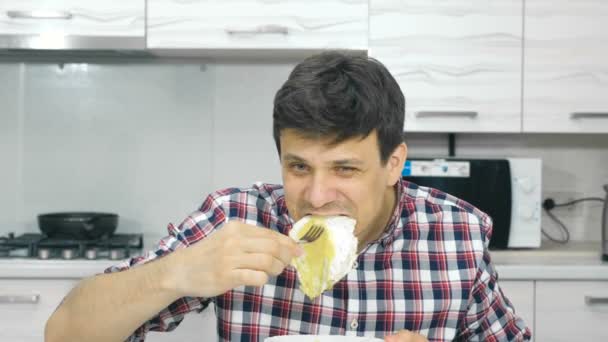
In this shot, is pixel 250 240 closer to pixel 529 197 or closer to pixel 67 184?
A: pixel 529 197

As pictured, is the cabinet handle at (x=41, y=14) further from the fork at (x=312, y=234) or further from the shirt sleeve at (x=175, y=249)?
the fork at (x=312, y=234)

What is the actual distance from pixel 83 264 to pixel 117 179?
0.57 m

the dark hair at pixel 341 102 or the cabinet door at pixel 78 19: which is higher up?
the cabinet door at pixel 78 19

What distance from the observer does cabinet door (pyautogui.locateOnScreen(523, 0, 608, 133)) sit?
9.09 ft

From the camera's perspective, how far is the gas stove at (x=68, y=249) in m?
2.65

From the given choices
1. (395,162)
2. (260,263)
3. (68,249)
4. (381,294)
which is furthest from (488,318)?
(68,249)

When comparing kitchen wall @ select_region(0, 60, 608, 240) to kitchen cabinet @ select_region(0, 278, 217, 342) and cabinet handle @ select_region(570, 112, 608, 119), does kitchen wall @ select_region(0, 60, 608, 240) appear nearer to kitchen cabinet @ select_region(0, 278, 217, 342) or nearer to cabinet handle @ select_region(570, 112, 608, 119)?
cabinet handle @ select_region(570, 112, 608, 119)

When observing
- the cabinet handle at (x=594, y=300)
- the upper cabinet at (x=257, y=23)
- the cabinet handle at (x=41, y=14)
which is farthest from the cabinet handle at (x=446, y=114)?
the cabinet handle at (x=41, y=14)

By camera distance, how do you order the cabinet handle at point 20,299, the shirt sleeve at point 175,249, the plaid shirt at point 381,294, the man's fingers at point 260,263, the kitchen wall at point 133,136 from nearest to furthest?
the man's fingers at point 260,263, the shirt sleeve at point 175,249, the plaid shirt at point 381,294, the cabinet handle at point 20,299, the kitchen wall at point 133,136

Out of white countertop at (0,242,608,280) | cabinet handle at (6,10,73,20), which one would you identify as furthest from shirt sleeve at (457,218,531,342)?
cabinet handle at (6,10,73,20)

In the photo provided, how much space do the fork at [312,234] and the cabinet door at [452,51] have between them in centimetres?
162

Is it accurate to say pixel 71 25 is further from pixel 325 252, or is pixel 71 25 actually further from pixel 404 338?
pixel 404 338

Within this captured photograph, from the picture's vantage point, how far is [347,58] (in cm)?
134

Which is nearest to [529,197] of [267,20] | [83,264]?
[267,20]
